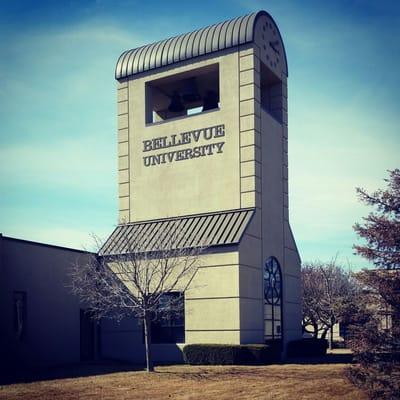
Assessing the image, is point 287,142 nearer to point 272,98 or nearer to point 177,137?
point 272,98

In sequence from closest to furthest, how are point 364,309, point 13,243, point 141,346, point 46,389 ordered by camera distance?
point 364,309 → point 46,389 → point 13,243 → point 141,346

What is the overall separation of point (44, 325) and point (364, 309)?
1527 cm

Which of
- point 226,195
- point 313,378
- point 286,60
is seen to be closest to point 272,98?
point 286,60

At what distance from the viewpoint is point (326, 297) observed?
4231 cm

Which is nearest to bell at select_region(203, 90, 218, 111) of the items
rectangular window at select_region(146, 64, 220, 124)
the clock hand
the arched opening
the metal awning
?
rectangular window at select_region(146, 64, 220, 124)

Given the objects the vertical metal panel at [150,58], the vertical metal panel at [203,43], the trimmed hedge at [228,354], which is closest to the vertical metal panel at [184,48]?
the vertical metal panel at [203,43]

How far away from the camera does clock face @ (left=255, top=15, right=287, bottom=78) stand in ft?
96.8

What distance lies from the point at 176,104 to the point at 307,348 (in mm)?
13889

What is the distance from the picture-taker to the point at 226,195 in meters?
28.3

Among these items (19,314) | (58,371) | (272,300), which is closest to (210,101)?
(272,300)

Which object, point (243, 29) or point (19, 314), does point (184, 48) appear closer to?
point (243, 29)

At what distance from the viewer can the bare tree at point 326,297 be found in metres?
40.2

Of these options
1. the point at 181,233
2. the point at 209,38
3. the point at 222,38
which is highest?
the point at 209,38

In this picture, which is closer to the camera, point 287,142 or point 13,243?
point 13,243
